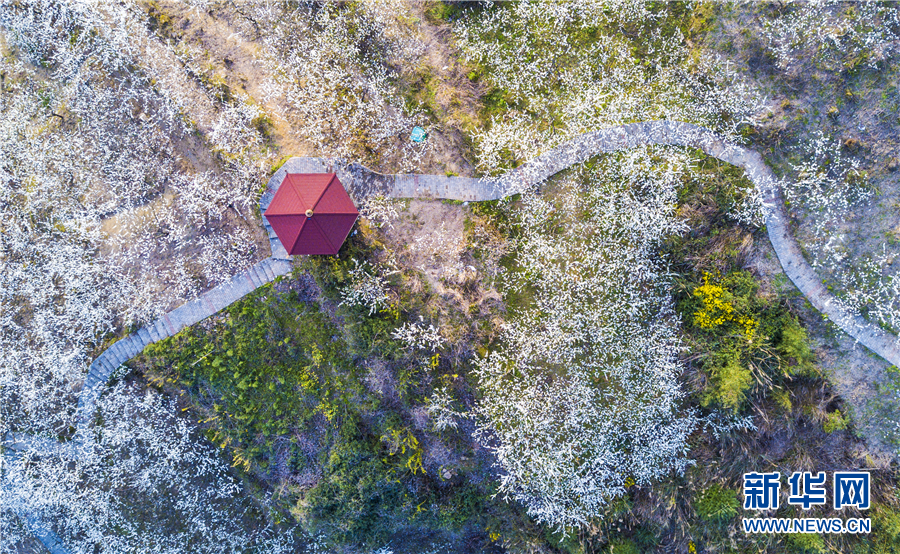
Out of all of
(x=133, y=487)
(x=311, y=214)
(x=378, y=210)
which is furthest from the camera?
(x=133, y=487)

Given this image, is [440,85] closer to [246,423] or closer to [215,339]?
[215,339]

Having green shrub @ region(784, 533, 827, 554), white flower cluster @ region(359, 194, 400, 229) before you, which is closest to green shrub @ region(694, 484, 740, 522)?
green shrub @ region(784, 533, 827, 554)

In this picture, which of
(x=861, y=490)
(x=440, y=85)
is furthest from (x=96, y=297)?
(x=861, y=490)

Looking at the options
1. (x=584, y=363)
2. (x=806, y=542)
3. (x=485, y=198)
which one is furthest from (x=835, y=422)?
(x=485, y=198)

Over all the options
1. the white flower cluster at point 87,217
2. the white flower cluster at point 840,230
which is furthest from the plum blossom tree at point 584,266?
the white flower cluster at point 87,217

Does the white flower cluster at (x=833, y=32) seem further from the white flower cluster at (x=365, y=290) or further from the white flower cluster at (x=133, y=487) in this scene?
the white flower cluster at (x=133, y=487)

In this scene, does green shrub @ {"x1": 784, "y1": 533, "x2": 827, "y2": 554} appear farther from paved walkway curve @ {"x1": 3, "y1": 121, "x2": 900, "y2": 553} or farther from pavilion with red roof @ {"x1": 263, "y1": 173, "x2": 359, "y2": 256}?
pavilion with red roof @ {"x1": 263, "y1": 173, "x2": 359, "y2": 256}

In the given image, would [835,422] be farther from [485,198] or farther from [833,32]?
[485,198]
